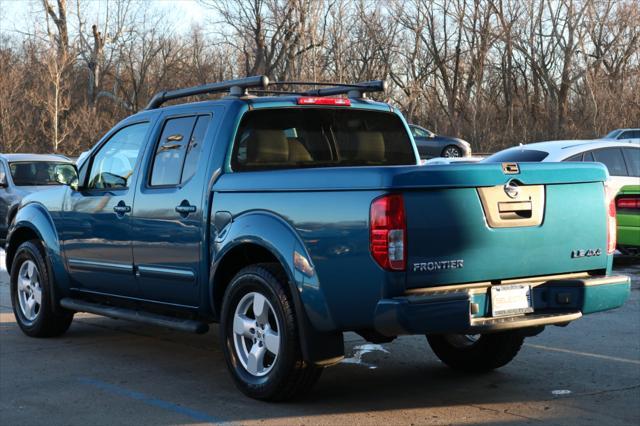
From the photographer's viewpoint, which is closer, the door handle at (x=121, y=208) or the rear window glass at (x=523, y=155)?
the door handle at (x=121, y=208)

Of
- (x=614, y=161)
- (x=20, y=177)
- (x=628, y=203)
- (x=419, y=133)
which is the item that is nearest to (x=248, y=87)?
(x=628, y=203)

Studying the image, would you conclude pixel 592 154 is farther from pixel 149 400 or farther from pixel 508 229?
pixel 149 400

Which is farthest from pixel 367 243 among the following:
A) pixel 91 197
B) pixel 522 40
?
pixel 522 40

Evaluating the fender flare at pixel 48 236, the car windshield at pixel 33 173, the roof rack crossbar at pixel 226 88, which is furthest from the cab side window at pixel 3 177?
the roof rack crossbar at pixel 226 88

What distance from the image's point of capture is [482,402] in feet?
19.5

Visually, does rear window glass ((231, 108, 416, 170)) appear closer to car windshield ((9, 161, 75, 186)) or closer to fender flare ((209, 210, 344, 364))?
fender flare ((209, 210, 344, 364))

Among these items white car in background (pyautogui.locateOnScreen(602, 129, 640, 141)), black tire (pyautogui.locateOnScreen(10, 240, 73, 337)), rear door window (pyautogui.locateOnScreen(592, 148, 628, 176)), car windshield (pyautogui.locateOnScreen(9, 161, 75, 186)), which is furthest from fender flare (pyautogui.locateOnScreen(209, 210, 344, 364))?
white car in background (pyautogui.locateOnScreen(602, 129, 640, 141))

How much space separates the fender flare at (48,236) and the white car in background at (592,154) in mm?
6953

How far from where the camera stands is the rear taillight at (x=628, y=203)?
1240cm

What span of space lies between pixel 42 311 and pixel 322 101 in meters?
3.11

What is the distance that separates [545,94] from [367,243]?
50.3m

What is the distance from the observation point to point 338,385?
6.47 meters

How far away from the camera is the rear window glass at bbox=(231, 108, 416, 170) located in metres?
6.67

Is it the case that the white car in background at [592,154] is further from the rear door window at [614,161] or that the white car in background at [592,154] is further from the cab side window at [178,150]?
the cab side window at [178,150]
